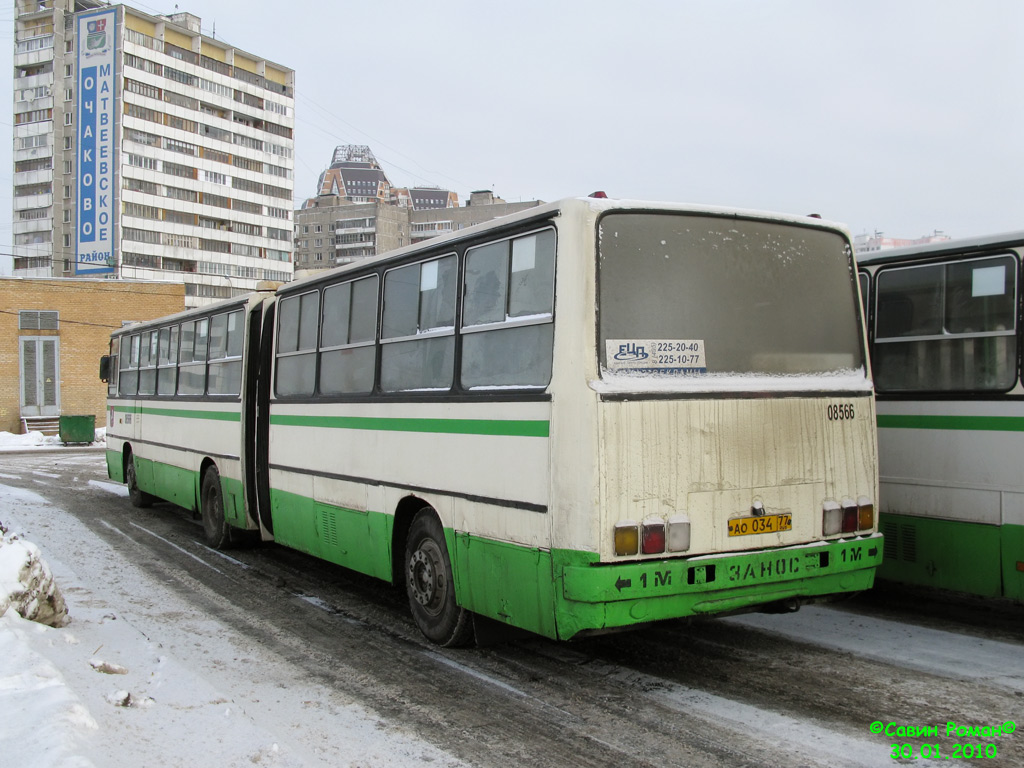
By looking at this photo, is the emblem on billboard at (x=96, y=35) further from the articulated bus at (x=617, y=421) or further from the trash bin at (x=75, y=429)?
the articulated bus at (x=617, y=421)

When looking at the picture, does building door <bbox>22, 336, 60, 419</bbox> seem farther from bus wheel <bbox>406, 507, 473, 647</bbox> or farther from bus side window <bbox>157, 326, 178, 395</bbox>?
bus wheel <bbox>406, 507, 473, 647</bbox>

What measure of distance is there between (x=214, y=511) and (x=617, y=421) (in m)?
8.20

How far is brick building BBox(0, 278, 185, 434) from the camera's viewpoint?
143ft

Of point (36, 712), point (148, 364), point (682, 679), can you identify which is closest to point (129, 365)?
point (148, 364)

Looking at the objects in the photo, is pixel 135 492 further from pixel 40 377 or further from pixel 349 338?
pixel 40 377

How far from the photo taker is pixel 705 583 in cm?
548

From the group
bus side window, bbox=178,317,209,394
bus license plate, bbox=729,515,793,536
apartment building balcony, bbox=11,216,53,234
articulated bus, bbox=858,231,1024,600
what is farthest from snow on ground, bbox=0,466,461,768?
apartment building balcony, bbox=11,216,53,234

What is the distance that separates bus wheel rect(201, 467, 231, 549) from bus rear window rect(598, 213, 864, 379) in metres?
7.70

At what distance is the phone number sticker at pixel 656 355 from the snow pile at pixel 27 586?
15.0 ft

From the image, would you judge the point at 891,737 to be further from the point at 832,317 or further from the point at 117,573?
the point at 117,573

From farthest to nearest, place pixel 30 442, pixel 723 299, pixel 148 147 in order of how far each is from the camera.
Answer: pixel 148 147, pixel 30 442, pixel 723 299

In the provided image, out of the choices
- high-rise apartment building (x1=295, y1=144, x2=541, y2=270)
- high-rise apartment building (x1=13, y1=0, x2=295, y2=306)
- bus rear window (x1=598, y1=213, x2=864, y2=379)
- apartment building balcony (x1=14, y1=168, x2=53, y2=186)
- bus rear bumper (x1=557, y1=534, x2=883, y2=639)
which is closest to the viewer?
bus rear bumper (x1=557, y1=534, x2=883, y2=639)

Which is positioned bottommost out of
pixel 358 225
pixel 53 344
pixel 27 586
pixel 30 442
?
pixel 30 442

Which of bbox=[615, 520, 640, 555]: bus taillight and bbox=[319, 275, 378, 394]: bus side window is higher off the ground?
bbox=[319, 275, 378, 394]: bus side window
